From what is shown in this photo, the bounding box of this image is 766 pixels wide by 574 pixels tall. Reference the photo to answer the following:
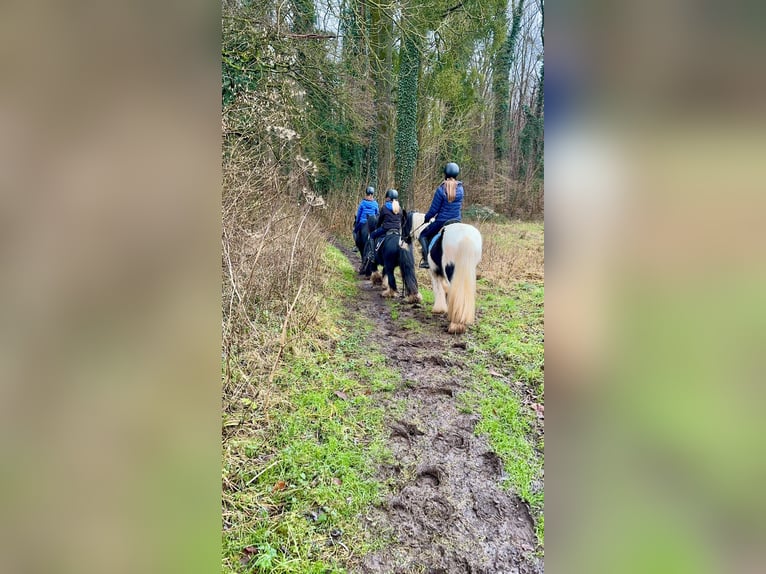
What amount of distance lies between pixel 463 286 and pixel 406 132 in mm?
4846

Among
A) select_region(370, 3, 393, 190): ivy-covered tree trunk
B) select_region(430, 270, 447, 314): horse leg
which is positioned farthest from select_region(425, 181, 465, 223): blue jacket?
select_region(370, 3, 393, 190): ivy-covered tree trunk

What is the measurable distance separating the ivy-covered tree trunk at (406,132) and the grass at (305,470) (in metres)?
5.43

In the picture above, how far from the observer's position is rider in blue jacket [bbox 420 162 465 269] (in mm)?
4745

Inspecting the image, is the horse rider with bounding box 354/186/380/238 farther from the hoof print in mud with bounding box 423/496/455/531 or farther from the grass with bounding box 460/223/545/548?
the hoof print in mud with bounding box 423/496/455/531

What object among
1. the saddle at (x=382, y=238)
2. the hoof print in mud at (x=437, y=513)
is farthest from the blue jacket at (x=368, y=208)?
the hoof print in mud at (x=437, y=513)

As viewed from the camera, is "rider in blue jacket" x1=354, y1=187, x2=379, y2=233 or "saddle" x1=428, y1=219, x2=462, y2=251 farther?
"rider in blue jacket" x1=354, y1=187, x2=379, y2=233

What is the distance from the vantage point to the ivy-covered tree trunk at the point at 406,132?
7.89 metres

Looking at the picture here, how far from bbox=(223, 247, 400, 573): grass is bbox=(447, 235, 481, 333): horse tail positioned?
1.39 meters

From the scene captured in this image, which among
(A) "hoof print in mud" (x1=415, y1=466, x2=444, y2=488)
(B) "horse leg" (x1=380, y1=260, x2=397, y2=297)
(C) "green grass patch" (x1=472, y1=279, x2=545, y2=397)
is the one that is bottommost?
(A) "hoof print in mud" (x1=415, y1=466, x2=444, y2=488)

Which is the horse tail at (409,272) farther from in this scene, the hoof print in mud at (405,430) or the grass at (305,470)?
the hoof print in mud at (405,430)

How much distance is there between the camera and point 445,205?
4.92 metres
